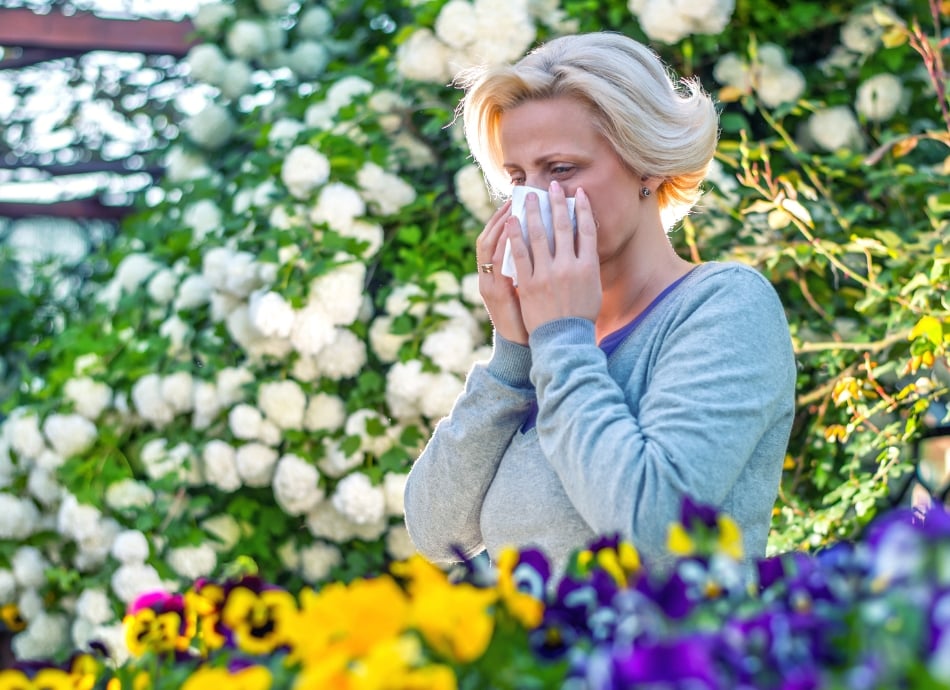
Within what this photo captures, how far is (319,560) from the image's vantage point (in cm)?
297

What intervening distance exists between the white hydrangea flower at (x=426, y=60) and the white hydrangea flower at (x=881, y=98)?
104cm

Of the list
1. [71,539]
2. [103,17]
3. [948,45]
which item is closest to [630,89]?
[948,45]

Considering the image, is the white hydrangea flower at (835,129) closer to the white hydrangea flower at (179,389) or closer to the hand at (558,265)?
the hand at (558,265)

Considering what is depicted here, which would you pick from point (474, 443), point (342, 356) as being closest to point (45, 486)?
point (342, 356)

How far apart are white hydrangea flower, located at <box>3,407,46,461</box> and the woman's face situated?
1.99 meters

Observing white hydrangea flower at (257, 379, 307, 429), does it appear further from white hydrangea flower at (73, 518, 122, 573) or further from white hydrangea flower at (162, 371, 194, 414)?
white hydrangea flower at (73, 518, 122, 573)

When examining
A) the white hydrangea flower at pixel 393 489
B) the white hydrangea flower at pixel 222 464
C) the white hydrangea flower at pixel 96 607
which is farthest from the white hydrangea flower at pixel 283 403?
the white hydrangea flower at pixel 96 607

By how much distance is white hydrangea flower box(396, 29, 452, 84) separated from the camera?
10.1ft

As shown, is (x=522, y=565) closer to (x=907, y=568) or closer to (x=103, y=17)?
(x=907, y=568)

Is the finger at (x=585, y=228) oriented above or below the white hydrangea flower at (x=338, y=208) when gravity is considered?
above

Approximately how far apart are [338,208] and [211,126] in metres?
1.05

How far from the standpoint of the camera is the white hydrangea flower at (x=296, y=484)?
2830mm

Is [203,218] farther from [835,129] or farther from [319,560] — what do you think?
[835,129]

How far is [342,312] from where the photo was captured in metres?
2.85
